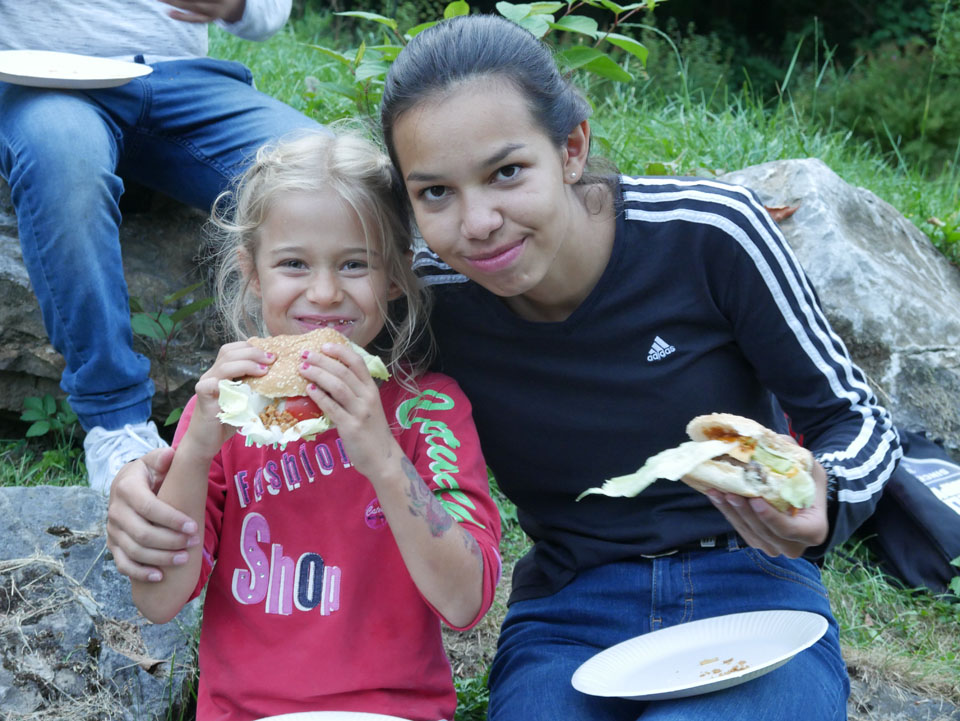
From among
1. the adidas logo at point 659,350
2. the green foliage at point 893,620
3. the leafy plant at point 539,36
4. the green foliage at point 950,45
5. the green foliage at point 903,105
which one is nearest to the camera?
the adidas logo at point 659,350

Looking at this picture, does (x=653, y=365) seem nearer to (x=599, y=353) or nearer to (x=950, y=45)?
(x=599, y=353)

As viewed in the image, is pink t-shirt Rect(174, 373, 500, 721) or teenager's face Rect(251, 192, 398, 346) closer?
pink t-shirt Rect(174, 373, 500, 721)

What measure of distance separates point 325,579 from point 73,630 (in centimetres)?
75

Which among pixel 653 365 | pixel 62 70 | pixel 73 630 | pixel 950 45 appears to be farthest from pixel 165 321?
pixel 950 45

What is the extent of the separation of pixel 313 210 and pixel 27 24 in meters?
1.88

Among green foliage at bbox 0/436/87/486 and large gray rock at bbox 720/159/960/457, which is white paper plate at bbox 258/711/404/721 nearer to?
green foliage at bbox 0/436/87/486

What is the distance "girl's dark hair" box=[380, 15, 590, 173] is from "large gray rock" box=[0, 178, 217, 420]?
1632 mm

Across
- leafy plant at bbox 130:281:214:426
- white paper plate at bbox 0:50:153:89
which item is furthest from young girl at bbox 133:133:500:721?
leafy plant at bbox 130:281:214:426

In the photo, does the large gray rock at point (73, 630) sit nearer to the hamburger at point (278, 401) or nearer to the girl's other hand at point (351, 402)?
the hamburger at point (278, 401)

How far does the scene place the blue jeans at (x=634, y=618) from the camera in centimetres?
194

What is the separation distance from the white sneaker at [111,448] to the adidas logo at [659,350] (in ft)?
4.75

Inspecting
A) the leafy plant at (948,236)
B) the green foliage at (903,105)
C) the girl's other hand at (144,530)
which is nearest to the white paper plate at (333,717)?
the girl's other hand at (144,530)

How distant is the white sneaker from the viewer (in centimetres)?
277

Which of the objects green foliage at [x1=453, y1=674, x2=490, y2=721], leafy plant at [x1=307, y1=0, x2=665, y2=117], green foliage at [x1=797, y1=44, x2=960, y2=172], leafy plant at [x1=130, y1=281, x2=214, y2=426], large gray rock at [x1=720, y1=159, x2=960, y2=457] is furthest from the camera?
green foliage at [x1=797, y1=44, x2=960, y2=172]
